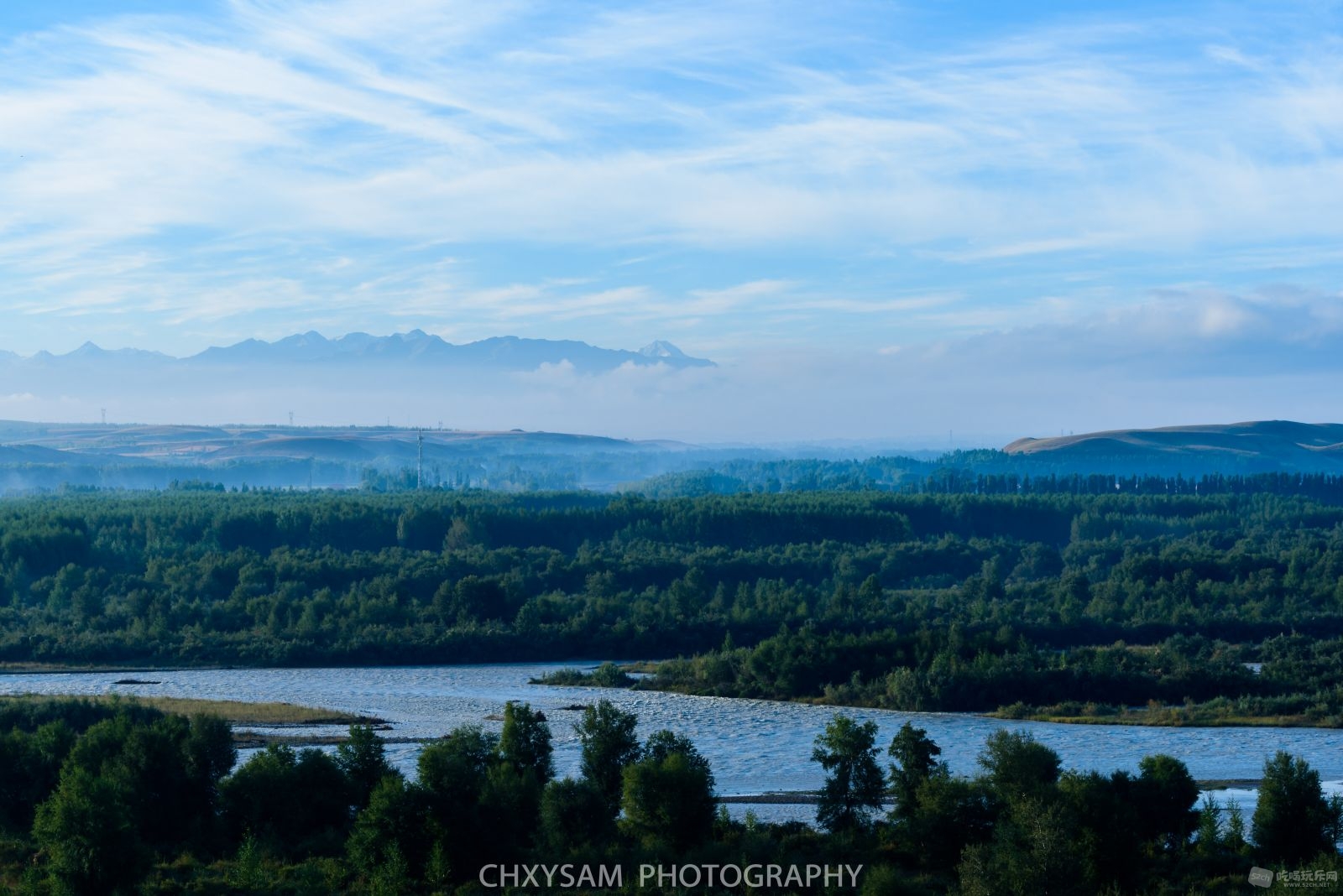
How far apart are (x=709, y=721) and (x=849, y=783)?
14.0m

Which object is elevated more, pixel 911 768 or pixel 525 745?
pixel 911 768

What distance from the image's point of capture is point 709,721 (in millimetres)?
40156

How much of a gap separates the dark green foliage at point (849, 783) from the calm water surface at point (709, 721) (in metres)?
1.96

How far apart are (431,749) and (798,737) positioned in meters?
15.1

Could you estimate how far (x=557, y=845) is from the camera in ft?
77.3

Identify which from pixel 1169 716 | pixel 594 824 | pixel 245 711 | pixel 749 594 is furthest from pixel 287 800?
pixel 749 594

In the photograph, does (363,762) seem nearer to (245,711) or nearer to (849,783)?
(849,783)

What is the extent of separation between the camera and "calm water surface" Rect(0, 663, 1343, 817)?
109 ft

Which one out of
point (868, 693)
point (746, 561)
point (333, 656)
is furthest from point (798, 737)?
point (746, 561)

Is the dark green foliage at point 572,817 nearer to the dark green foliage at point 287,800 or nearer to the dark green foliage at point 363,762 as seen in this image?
the dark green foliage at point 363,762

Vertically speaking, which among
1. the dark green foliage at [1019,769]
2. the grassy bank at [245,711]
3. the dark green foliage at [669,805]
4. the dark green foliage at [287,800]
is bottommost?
the grassy bank at [245,711]

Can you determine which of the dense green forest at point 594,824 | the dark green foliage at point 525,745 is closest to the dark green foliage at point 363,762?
the dense green forest at point 594,824

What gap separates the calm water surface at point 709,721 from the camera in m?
33.2

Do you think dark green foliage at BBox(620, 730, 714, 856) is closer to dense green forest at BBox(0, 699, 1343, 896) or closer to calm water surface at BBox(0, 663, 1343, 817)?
dense green forest at BBox(0, 699, 1343, 896)
